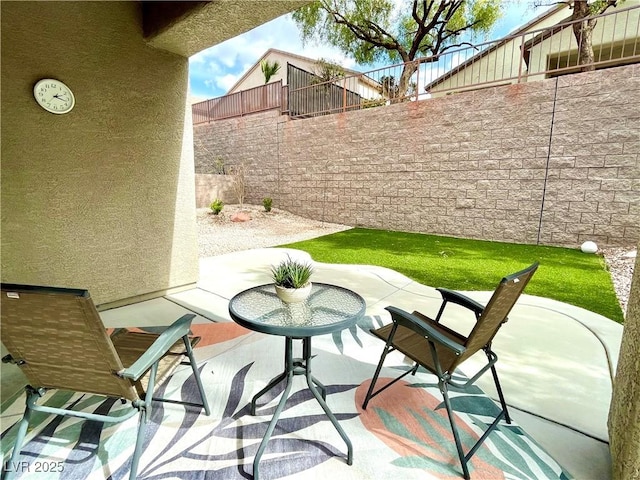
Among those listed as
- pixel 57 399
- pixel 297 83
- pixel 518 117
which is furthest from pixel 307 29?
pixel 57 399

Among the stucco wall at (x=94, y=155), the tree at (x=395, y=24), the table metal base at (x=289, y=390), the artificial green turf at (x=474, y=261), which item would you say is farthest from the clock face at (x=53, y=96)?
the tree at (x=395, y=24)

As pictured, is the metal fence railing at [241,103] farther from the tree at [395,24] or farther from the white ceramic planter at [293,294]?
the white ceramic planter at [293,294]

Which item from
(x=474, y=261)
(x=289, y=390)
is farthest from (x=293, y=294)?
(x=474, y=261)

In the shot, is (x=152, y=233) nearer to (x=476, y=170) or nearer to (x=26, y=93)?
(x=26, y=93)

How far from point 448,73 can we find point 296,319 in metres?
9.29

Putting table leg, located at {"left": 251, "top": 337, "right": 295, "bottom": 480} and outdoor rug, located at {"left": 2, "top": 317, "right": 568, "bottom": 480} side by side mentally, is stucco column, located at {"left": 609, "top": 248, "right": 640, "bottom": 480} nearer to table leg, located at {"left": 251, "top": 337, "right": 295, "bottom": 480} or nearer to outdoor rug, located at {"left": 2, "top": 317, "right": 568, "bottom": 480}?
outdoor rug, located at {"left": 2, "top": 317, "right": 568, "bottom": 480}

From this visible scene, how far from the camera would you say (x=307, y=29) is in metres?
13.2

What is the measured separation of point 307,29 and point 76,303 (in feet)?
49.1

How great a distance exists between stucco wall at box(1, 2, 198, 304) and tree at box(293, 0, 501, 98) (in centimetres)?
987

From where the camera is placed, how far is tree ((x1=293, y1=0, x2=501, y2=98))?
39.6ft

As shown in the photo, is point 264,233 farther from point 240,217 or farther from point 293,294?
point 293,294

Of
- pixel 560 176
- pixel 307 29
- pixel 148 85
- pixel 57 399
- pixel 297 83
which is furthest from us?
pixel 307 29

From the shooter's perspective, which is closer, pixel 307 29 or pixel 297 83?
pixel 297 83

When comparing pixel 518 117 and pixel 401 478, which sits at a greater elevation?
pixel 518 117
